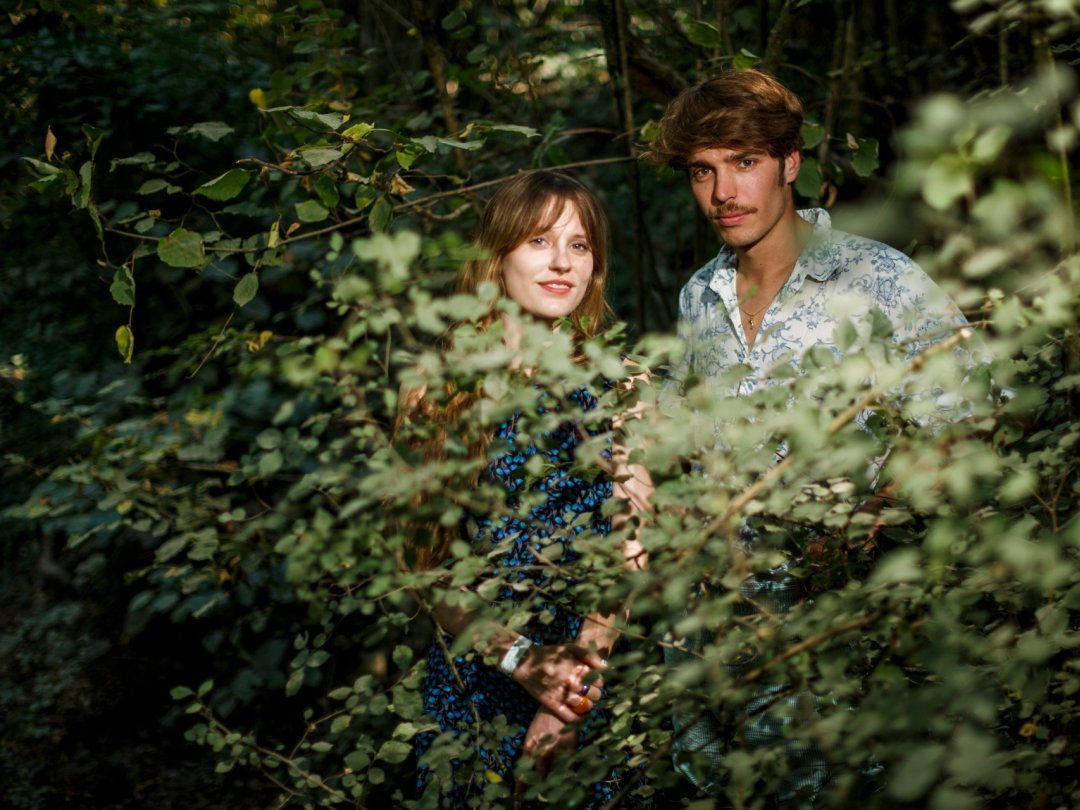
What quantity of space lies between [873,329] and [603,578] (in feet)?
1.55

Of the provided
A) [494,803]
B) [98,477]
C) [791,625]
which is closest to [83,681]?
[98,477]

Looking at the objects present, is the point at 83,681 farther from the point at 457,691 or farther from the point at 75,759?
the point at 457,691

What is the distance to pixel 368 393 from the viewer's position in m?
3.71

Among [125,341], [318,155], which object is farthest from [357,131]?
[125,341]

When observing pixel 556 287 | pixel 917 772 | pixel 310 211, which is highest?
pixel 310 211

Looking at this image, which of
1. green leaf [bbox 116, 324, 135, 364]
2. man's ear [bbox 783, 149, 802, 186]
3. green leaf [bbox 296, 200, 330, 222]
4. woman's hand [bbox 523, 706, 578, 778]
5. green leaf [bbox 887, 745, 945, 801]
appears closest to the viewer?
green leaf [bbox 887, 745, 945, 801]

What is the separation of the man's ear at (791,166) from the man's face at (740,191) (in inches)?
1.5

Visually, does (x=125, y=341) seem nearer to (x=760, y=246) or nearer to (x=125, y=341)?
(x=125, y=341)

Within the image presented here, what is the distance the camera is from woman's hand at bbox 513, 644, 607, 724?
175cm

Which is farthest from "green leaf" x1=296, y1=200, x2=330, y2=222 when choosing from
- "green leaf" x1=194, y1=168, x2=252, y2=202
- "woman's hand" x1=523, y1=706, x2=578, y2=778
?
"woman's hand" x1=523, y1=706, x2=578, y2=778

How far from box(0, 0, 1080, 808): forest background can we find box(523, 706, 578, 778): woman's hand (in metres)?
0.13

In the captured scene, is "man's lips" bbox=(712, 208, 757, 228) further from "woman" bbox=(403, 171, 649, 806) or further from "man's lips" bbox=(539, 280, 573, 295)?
"man's lips" bbox=(539, 280, 573, 295)

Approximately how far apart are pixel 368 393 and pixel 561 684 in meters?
2.11

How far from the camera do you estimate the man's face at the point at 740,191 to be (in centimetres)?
224
